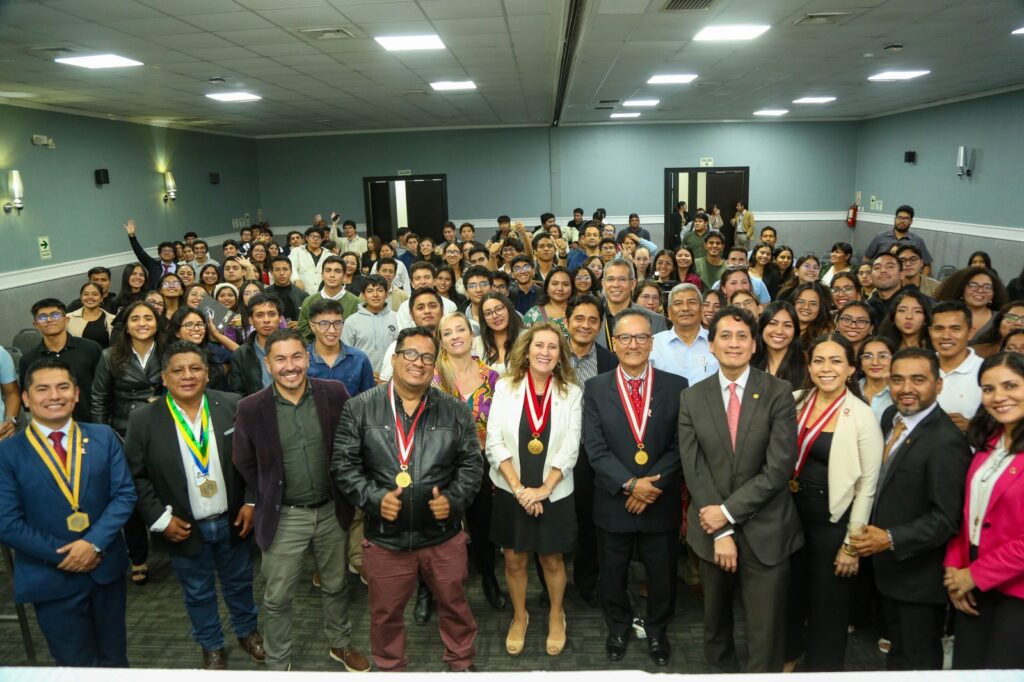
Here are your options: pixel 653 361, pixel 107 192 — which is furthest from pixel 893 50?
pixel 107 192

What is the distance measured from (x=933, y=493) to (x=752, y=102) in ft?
35.9

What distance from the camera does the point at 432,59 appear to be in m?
7.13

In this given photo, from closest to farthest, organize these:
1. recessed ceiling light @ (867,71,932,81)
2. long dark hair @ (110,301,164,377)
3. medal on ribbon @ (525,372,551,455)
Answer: medal on ribbon @ (525,372,551,455) < long dark hair @ (110,301,164,377) < recessed ceiling light @ (867,71,932,81)

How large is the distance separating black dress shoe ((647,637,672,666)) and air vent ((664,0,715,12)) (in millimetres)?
4537

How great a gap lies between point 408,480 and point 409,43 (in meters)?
5.11

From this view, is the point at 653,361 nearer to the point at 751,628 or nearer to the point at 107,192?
the point at 751,628

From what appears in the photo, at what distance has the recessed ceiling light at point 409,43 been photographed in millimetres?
6164

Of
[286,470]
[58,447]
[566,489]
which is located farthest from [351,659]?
[58,447]

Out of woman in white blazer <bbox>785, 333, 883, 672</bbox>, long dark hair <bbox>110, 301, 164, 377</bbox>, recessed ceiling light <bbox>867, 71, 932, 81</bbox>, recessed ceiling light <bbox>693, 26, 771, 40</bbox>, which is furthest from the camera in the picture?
recessed ceiling light <bbox>867, 71, 932, 81</bbox>

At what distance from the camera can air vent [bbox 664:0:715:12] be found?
5141 mm

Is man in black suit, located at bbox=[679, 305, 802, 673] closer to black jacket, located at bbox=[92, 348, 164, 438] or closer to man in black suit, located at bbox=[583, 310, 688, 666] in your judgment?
man in black suit, located at bbox=[583, 310, 688, 666]

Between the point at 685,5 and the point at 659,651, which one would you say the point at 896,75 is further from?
the point at 659,651

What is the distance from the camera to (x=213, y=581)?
3102 millimetres

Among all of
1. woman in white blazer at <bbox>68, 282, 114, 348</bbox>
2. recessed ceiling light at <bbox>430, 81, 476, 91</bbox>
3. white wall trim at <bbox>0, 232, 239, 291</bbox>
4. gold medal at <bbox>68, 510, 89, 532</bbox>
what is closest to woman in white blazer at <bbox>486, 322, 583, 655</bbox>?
gold medal at <bbox>68, 510, 89, 532</bbox>
